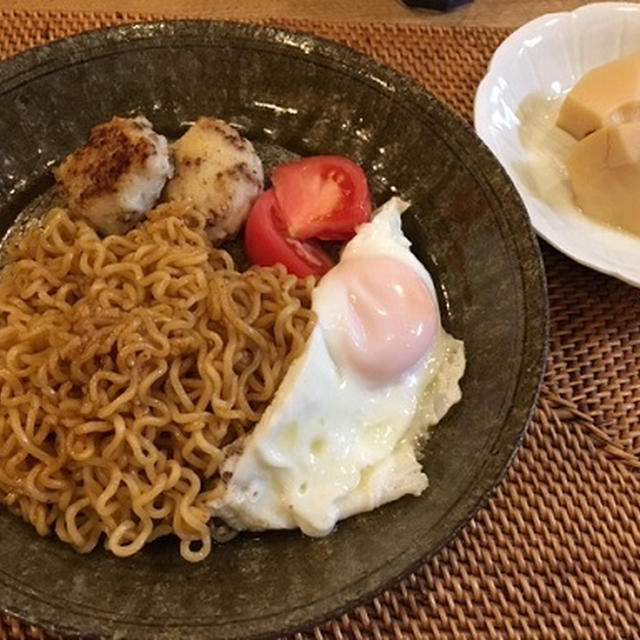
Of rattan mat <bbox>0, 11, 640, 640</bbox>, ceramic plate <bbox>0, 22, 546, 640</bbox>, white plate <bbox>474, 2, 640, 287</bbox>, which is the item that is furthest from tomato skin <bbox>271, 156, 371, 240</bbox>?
rattan mat <bbox>0, 11, 640, 640</bbox>

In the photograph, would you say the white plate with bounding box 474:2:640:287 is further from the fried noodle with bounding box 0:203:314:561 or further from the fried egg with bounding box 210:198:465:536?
the fried noodle with bounding box 0:203:314:561

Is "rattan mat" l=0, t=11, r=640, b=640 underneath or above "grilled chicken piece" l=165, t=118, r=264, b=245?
underneath

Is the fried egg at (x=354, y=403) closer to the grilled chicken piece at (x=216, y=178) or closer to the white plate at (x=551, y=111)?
the grilled chicken piece at (x=216, y=178)

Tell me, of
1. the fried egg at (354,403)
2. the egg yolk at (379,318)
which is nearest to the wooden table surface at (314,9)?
the fried egg at (354,403)

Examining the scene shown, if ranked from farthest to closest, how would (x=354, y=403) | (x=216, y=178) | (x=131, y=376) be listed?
(x=216, y=178) → (x=354, y=403) → (x=131, y=376)

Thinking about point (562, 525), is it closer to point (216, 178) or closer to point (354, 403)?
point (354, 403)

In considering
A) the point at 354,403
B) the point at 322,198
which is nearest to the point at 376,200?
the point at 322,198
